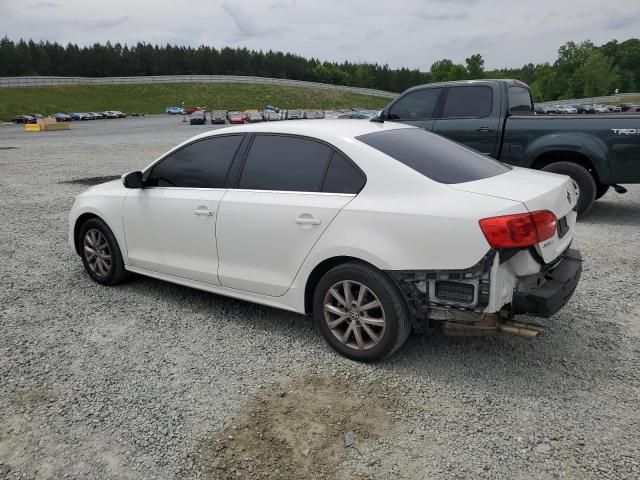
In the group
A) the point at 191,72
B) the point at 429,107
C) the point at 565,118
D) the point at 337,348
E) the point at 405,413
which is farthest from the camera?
the point at 191,72

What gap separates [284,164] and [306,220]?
58 cm

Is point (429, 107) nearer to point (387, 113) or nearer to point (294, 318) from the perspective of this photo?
point (387, 113)

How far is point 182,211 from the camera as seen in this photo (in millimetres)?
4359

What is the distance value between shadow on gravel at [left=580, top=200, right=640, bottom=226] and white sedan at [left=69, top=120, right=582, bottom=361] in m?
4.58

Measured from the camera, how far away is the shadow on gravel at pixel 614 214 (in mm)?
7749

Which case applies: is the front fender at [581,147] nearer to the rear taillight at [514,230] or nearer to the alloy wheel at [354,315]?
the rear taillight at [514,230]

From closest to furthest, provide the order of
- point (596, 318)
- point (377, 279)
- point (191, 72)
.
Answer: point (377, 279)
point (596, 318)
point (191, 72)

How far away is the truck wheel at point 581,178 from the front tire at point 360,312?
5159 millimetres

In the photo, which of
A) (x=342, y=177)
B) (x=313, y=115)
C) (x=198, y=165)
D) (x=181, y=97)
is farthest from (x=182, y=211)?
(x=181, y=97)

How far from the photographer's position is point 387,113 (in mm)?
9156

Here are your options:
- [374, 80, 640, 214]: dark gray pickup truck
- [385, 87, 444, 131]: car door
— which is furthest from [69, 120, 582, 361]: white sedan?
[385, 87, 444, 131]: car door

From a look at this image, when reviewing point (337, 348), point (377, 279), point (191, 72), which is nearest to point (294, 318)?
point (337, 348)

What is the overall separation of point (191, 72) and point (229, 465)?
131862mm

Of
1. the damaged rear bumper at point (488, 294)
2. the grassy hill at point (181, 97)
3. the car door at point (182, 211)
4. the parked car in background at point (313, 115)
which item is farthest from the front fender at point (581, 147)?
the grassy hill at point (181, 97)
